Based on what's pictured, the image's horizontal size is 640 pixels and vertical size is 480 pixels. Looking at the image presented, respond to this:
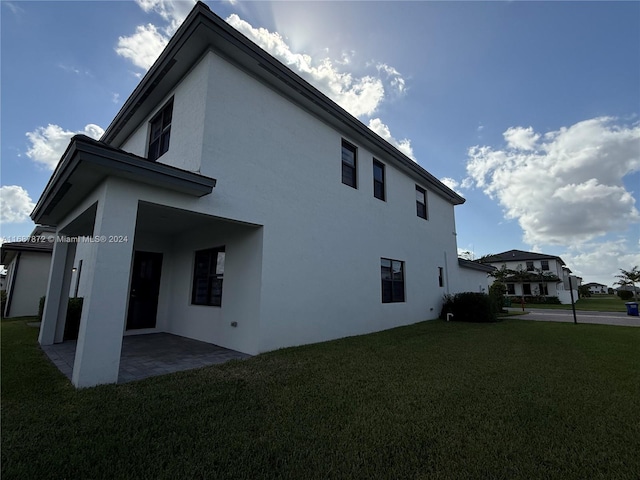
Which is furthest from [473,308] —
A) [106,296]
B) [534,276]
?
[534,276]

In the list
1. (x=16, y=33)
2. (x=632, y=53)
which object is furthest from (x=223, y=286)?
(x=632, y=53)

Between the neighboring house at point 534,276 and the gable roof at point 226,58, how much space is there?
34364 millimetres

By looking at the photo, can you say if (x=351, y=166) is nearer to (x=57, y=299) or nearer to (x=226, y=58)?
(x=226, y=58)

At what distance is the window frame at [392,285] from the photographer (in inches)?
369

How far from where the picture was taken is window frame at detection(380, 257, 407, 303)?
9.38 meters

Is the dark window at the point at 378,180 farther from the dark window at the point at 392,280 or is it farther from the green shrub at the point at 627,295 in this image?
the green shrub at the point at 627,295

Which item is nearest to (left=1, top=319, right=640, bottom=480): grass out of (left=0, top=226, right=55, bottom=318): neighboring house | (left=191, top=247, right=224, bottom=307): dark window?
(left=191, top=247, right=224, bottom=307): dark window

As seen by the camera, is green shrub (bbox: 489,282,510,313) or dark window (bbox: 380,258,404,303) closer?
dark window (bbox: 380,258,404,303)

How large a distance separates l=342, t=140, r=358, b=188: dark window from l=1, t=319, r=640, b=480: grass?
5502mm

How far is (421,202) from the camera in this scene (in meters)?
12.6

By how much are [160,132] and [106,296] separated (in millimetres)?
4969

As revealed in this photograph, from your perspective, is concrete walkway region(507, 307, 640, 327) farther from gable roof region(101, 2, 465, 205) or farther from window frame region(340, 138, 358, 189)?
gable roof region(101, 2, 465, 205)

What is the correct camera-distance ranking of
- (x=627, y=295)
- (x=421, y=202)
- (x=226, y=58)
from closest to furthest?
1. (x=226, y=58)
2. (x=421, y=202)
3. (x=627, y=295)

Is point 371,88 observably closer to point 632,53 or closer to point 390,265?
point 390,265
